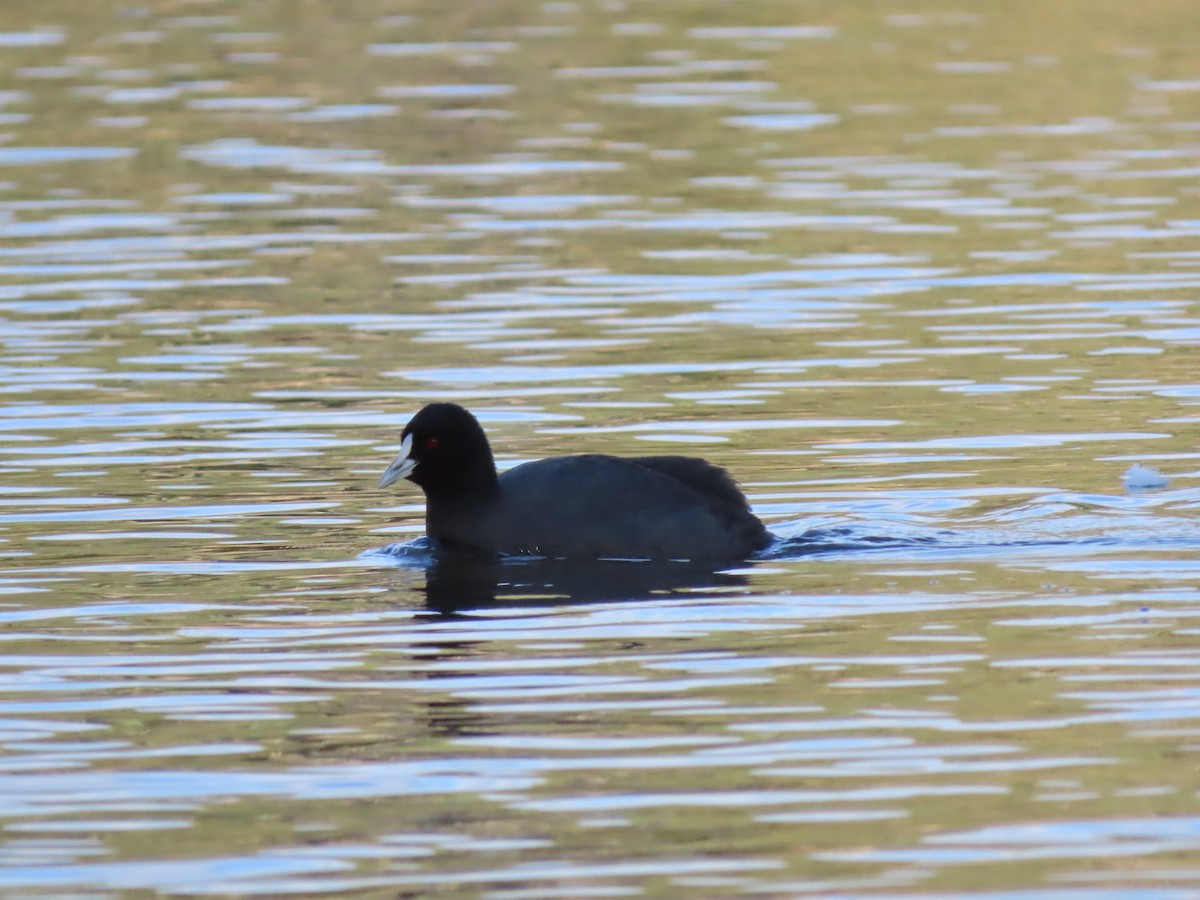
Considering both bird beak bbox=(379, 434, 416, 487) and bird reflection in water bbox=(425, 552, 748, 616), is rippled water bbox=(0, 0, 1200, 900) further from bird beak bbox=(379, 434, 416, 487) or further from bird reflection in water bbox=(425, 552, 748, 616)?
bird beak bbox=(379, 434, 416, 487)

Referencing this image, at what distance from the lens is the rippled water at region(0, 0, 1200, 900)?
793 cm

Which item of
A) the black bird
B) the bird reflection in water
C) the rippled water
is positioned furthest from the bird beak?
the bird reflection in water

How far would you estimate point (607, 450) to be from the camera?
14.8m

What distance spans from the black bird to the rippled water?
0.22 m

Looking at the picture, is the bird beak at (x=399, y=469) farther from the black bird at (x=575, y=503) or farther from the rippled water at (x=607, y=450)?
the rippled water at (x=607, y=450)

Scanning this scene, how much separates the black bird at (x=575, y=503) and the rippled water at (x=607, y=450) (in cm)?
22

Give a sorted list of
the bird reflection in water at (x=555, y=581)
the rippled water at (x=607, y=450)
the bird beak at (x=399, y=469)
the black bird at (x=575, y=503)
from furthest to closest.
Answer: the bird beak at (x=399, y=469) → the black bird at (x=575, y=503) → the bird reflection in water at (x=555, y=581) → the rippled water at (x=607, y=450)

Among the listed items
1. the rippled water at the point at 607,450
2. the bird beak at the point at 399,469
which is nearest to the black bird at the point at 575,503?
the bird beak at the point at 399,469

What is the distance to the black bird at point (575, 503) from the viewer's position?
1227 cm

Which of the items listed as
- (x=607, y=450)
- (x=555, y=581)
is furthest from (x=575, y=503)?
(x=607, y=450)

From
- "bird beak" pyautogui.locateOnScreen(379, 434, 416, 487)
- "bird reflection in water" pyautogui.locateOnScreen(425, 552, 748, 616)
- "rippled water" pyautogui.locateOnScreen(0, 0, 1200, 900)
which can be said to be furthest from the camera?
"bird beak" pyautogui.locateOnScreen(379, 434, 416, 487)

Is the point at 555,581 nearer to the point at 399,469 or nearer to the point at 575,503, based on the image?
the point at 575,503

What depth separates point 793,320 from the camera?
19250 millimetres

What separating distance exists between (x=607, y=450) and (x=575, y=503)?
8.14 feet
